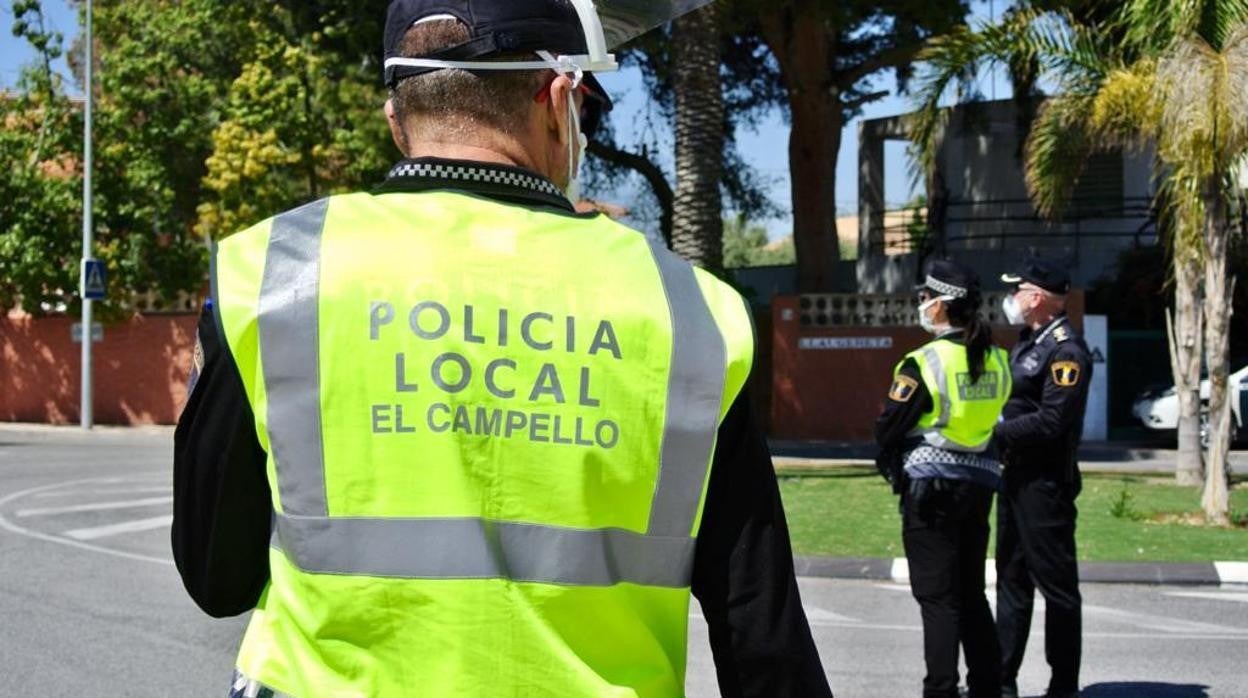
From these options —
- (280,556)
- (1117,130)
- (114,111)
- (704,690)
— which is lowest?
(704,690)

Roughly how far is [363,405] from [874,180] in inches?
1253

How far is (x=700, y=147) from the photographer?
19.1 metres

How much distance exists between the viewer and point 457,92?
2.09 meters

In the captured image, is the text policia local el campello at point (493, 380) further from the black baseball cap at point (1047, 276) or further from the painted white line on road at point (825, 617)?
the painted white line on road at point (825, 617)

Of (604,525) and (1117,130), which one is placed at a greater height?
(1117,130)

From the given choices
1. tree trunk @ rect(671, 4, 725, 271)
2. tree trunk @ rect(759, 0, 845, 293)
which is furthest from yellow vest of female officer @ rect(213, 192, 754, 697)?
tree trunk @ rect(759, 0, 845, 293)

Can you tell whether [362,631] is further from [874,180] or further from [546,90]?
[874,180]

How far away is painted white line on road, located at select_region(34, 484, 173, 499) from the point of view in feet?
50.3

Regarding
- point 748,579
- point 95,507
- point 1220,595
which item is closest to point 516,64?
point 748,579

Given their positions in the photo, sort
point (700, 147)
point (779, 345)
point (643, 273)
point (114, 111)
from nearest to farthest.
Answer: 1. point (643, 273)
2. point (700, 147)
3. point (779, 345)
4. point (114, 111)

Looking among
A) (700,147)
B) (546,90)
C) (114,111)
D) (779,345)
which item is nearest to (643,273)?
(546,90)

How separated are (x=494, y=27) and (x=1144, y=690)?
245 inches

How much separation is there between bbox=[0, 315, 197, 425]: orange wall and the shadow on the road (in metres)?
22.2

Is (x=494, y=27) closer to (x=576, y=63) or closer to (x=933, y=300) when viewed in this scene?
(x=576, y=63)
